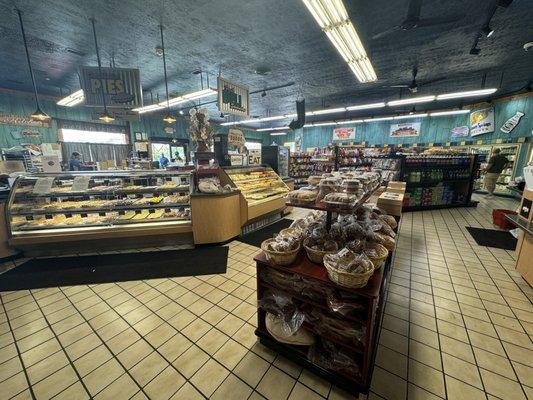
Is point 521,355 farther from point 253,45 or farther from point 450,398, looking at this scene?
point 253,45

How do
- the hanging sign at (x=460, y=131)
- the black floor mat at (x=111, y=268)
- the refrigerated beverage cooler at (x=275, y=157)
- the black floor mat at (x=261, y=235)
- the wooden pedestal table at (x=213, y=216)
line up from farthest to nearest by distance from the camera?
the hanging sign at (x=460, y=131) → the refrigerated beverage cooler at (x=275, y=157) → the black floor mat at (x=261, y=235) → the wooden pedestal table at (x=213, y=216) → the black floor mat at (x=111, y=268)

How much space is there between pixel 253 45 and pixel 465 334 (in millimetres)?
6346

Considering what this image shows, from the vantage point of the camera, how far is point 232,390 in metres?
1.74

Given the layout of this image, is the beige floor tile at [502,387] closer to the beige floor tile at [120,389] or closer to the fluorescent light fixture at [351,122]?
the beige floor tile at [120,389]

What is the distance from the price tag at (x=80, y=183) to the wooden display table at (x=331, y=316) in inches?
152

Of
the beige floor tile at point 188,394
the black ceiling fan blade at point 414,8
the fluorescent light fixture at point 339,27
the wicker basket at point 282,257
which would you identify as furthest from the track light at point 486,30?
the beige floor tile at point 188,394

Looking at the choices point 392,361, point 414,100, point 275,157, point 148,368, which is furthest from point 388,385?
point 414,100

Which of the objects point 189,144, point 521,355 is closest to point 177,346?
point 521,355

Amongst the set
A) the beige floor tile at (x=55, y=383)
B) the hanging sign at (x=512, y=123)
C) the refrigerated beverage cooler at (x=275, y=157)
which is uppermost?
the hanging sign at (x=512, y=123)

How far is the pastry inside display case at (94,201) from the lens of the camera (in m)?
3.80

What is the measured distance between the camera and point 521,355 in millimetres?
2025

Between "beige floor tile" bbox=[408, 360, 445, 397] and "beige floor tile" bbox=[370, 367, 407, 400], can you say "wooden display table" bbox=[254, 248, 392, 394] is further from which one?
"beige floor tile" bbox=[408, 360, 445, 397]

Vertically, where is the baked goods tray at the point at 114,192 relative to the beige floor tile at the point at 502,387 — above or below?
above

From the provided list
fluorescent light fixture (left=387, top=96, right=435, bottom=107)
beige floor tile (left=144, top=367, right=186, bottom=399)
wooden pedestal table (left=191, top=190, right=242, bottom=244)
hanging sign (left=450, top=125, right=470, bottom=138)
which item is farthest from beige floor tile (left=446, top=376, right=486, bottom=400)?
hanging sign (left=450, top=125, right=470, bottom=138)
